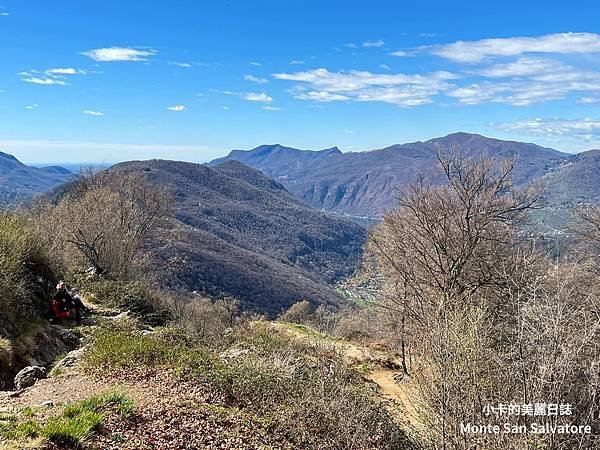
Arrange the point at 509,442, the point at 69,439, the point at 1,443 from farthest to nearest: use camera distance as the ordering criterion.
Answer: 1. the point at 509,442
2. the point at 69,439
3. the point at 1,443

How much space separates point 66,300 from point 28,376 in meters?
5.45

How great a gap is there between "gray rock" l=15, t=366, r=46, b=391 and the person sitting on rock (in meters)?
4.56

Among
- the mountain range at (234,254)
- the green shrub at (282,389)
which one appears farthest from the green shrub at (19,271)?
the mountain range at (234,254)

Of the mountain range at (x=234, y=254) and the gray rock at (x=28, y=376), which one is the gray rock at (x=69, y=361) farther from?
the mountain range at (x=234, y=254)

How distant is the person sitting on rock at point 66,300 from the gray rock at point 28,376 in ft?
15.0

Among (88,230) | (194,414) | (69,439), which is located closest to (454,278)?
(194,414)

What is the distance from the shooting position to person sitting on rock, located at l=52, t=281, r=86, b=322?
1433 centimetres

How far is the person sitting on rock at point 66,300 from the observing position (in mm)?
14328

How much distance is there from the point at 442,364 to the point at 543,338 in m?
1.78

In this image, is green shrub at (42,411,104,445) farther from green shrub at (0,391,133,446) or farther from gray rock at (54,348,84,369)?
gray rock at (54,348,84,369)

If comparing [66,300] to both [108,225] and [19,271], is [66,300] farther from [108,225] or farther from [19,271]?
[108,225]

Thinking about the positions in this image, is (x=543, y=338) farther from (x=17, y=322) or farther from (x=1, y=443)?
(x=17, y=322)

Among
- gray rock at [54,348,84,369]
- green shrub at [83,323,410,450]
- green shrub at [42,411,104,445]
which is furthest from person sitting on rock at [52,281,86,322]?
green shrub at [42,411,104,445]

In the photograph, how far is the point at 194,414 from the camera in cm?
813
